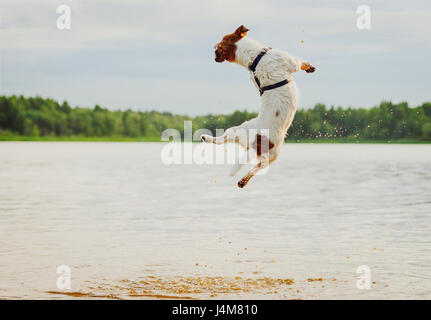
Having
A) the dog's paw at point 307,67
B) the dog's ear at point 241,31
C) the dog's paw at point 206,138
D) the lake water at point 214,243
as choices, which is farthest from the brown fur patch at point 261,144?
the lake water at point 214,243

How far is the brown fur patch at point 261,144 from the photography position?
305 inches

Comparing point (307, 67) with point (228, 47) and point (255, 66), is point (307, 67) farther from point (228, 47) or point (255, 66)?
point (228, 47)

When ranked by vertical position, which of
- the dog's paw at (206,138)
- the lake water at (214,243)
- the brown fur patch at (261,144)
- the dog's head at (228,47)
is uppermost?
the dog's head at (228,47)

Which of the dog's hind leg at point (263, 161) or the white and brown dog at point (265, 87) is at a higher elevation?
the white and brown dog at point (265, 87)

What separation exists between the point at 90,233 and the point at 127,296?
730 centimetres

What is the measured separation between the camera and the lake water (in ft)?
43.1

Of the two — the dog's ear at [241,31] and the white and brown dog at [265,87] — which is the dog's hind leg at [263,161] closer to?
the white and brown dog at [265,87]

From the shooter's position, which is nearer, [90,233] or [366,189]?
[90,233]

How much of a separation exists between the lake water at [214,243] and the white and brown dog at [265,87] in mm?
5400

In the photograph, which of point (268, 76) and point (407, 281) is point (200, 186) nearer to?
point (407, 281)

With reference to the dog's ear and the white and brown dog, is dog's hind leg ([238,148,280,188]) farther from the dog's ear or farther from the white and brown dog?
the dog's ear

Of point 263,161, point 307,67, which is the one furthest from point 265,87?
point 263,161
